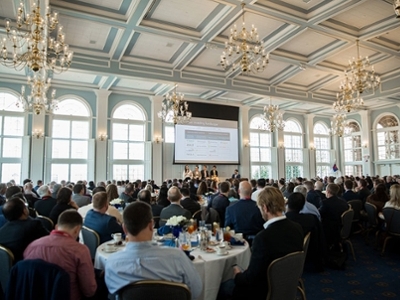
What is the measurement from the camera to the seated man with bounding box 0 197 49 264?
8.00ft

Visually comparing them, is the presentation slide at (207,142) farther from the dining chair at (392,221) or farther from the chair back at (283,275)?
the chair back at (283,275)

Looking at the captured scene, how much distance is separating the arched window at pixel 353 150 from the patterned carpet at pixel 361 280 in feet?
52.9

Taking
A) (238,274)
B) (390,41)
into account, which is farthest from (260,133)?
(238,274)

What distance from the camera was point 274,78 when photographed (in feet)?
45.5

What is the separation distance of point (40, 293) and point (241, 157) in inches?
613

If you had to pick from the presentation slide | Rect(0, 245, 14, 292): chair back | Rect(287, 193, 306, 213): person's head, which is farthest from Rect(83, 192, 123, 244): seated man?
the presentation slide

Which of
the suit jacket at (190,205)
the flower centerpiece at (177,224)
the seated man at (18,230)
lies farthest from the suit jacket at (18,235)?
the suit jacket at (190,205)

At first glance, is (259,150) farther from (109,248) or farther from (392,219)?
(109,248)

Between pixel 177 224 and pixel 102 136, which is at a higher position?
pixel 102 136

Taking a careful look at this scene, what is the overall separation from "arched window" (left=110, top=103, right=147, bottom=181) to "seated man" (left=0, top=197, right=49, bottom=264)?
465 inches

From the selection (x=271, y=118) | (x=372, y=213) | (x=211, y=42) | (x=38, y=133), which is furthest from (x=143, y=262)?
(x=271, y=118)

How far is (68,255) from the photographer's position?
196cm

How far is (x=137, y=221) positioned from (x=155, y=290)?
1.34 ft

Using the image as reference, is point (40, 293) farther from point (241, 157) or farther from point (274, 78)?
point (241, 157)
